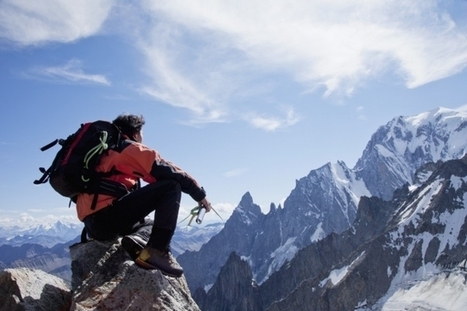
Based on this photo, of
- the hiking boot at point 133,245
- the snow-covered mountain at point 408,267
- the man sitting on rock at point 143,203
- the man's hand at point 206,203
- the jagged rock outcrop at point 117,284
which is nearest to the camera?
the jagged rock outcrop at point 117,284

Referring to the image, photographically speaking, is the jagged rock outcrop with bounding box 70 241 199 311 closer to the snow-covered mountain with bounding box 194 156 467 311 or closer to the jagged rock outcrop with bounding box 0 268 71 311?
the jagged rock outcrop with bounding box 0 268 71 311

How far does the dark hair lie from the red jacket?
678 millimetres

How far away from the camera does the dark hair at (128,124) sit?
7980mm

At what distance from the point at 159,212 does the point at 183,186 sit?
25.4 inches

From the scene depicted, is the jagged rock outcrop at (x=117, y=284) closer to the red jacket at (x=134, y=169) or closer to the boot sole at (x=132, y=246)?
the boot sole at (x=132, y=246)

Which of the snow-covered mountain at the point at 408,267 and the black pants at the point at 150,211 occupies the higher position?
the black pants at the point at 150,211

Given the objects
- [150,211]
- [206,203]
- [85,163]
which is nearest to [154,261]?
[150,211]

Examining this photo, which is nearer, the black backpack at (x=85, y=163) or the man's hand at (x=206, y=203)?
the black backpack at (x=85, y=163)

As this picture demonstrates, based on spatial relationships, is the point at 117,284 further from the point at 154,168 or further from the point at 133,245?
the point at 154,168

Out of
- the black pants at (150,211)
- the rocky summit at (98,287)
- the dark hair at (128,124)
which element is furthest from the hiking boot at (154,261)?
the dark hair at (128,124)

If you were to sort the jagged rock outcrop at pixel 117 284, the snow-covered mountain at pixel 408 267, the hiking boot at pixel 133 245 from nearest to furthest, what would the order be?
the jagged rock outcrop at pixel 117 284
the hiking boot at pixel 133 245
the snow-covered mountain at pixel 408 267

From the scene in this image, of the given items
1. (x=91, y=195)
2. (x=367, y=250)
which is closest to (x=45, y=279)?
(x=91, y=195)

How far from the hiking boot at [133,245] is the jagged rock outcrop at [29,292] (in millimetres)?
1624

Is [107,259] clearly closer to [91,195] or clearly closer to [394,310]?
[91,195]
